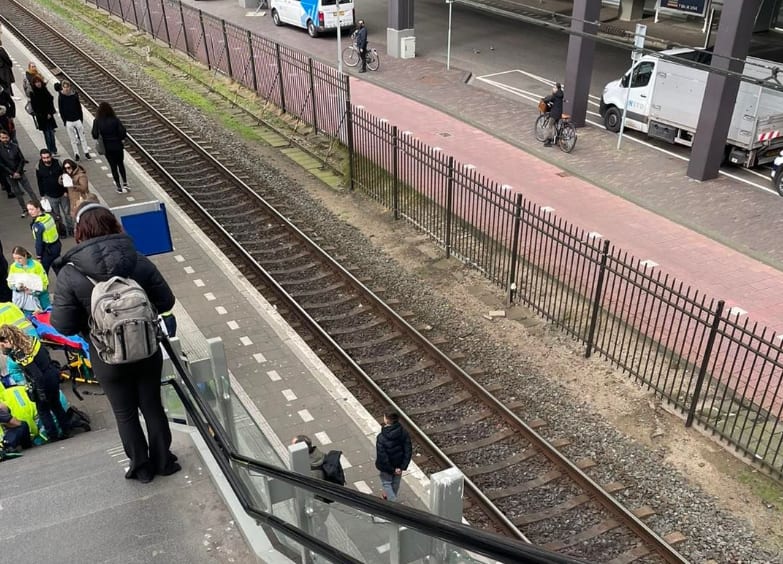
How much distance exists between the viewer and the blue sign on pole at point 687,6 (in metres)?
30.5

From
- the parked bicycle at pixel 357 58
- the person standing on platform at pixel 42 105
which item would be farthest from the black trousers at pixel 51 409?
the parked bicycle at pixel 357 58

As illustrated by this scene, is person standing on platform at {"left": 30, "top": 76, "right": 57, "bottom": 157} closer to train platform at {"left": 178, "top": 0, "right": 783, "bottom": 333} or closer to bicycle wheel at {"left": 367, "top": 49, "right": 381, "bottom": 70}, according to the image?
train platform at {"left": 178, "top": 0, "right": 783, "bottom": 333}

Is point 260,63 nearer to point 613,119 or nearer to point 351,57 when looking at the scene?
point 351,57

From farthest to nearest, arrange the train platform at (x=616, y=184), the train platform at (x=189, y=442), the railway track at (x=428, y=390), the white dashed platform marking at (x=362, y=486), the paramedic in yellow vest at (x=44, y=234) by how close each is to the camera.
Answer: the train platform at (x=616, y=184) < the paramedic in yellow vest at (x=44, y=234) < the white dashed platform marking at (x=362, y=486) < the railway track at (x=428, y=390) < the train platform at (x=189, y=442)

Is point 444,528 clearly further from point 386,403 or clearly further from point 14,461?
point 386,403

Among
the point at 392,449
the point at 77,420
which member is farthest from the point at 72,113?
the point at 392,449

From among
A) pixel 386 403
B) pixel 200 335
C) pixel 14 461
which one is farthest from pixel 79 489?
pixel 200 335

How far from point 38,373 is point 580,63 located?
1620 centimetres

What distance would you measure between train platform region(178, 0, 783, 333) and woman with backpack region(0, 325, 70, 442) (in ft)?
27.7

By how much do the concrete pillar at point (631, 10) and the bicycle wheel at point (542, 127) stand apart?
59.9 ft

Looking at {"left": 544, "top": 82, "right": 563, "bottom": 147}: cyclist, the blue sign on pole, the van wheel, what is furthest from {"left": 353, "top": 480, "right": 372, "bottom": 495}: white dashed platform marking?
the blue sign on pole

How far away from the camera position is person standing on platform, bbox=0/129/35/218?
11633mm

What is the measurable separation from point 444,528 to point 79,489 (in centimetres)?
316

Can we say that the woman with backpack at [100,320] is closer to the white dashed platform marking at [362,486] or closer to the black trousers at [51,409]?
the black trousers at [51,409]
